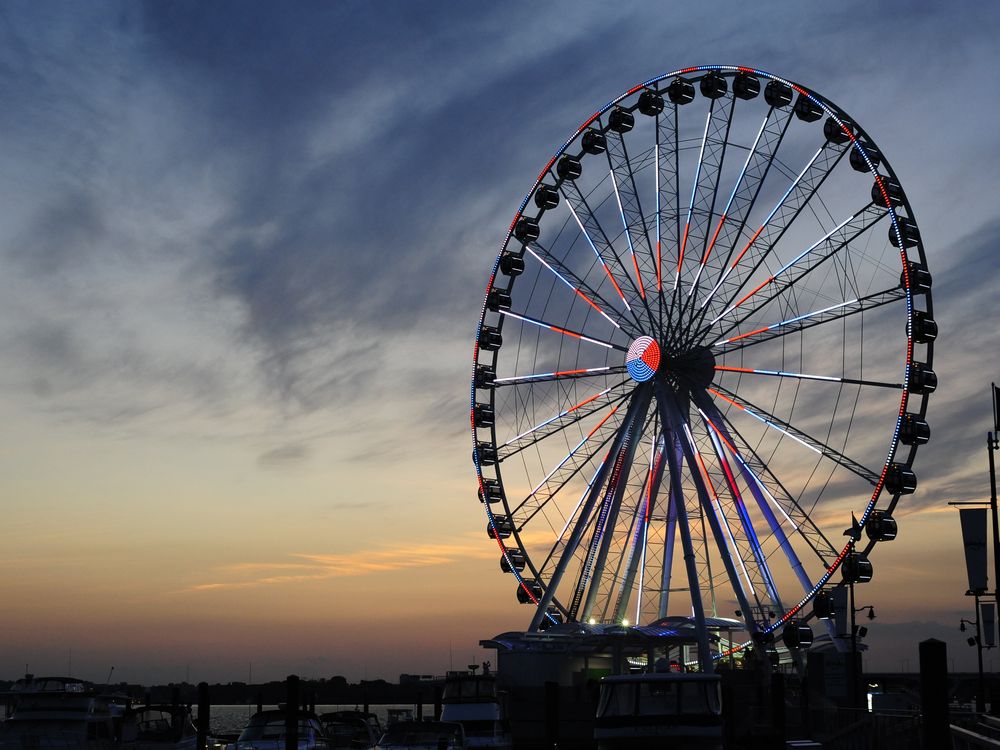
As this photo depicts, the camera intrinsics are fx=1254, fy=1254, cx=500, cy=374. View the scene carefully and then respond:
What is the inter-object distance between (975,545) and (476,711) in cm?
1677

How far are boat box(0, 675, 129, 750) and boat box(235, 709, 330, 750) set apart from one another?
549 centimetres

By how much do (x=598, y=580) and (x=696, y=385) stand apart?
9.50 metres

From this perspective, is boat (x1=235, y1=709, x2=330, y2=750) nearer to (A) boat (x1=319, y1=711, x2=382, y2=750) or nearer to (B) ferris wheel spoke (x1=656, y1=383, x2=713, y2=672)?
(A) boat (x1=319, y1=711, x2=382, y2=750)

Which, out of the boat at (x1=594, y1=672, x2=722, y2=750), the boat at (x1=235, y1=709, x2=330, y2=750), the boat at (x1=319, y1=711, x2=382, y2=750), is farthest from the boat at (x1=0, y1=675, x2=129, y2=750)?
the boat at (x1=594, y1=672, x2=722, y2=750)

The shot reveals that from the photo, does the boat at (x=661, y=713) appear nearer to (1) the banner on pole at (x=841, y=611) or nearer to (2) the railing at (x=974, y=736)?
(2) the railing at (x=974, y=736)

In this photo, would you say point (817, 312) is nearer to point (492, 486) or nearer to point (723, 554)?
point (723, 554)

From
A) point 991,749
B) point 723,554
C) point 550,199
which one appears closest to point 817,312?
point 723,554

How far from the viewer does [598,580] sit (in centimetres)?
4928

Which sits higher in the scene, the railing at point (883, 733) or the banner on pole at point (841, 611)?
the banner on pole at point (841, 611)

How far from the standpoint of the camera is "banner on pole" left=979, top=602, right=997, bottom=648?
4484 cm

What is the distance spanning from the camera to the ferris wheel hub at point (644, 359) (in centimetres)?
4469

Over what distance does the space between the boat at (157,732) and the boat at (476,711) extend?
8.88m

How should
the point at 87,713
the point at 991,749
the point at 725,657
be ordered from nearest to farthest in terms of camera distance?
the point at 991,749
the point at 87,713
the point at 725,657

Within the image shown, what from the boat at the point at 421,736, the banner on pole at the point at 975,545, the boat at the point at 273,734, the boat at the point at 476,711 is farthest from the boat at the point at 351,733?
the banner on pole at the point at 975,545
